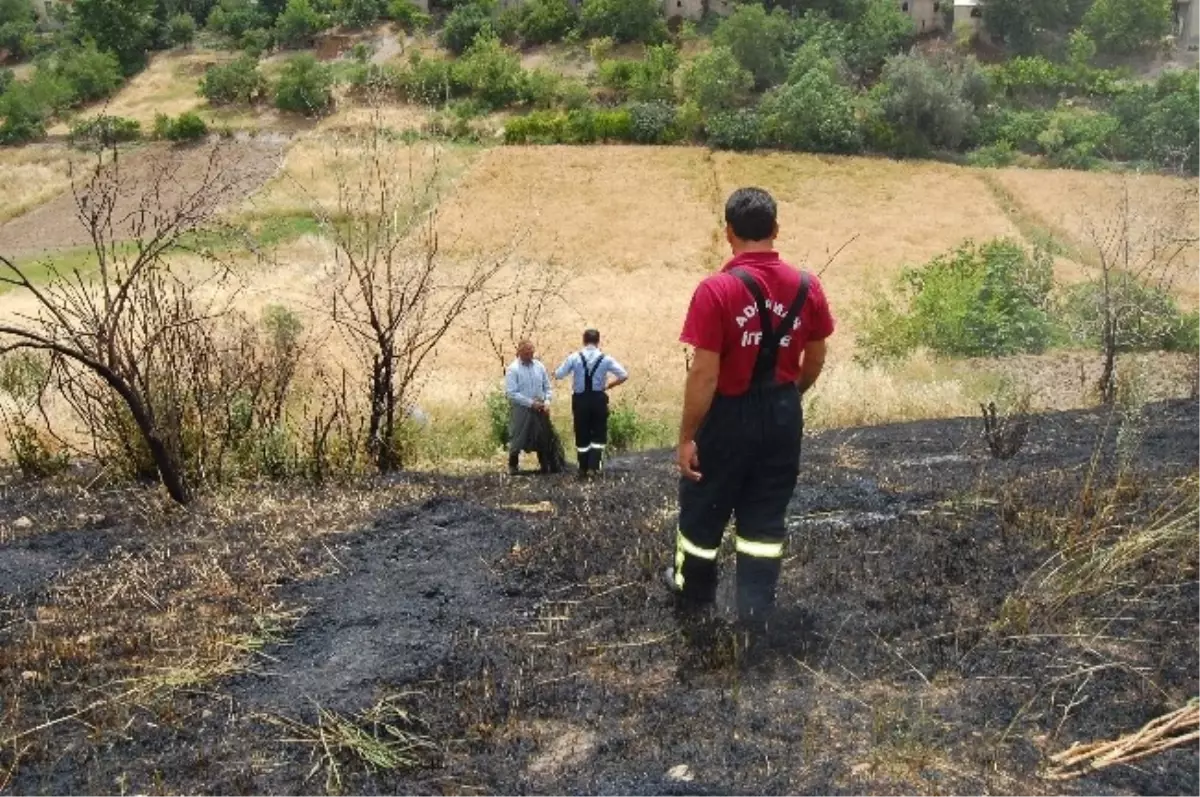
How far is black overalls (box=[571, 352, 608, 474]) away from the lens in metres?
8.30

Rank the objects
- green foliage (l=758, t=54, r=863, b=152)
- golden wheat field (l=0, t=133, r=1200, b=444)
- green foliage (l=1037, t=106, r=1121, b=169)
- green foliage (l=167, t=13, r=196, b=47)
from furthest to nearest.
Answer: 1. green foliage (l=167, t=13, r=196, b=47)
2. green foliage (l=758, t=54, r=863, b=152)
3. green foliage (l=1037, t=106, r=1121, b=169)
4. golden wheat field (l=0, t=133, r=1200, b=444)

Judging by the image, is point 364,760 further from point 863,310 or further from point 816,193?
point 816,193

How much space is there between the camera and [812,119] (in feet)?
104

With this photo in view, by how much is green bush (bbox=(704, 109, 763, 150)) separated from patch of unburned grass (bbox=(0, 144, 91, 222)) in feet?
58.0

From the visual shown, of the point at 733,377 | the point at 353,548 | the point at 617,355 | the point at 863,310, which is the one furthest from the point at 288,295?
the point at 733,377

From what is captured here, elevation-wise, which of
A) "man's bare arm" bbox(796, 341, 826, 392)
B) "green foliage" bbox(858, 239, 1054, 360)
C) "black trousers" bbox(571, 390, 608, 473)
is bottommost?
"green foliage" bbox(858, 239, 1054, 360)

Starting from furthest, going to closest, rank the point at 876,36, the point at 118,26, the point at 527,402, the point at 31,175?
the point at 118,26, the point at 876,36, the point at 31,175, the point at 527,402

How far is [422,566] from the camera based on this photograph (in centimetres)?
489

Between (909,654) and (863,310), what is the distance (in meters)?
16.2

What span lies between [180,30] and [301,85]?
43.1 ft

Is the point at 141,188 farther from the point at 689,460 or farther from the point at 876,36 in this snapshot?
the point at 689,460

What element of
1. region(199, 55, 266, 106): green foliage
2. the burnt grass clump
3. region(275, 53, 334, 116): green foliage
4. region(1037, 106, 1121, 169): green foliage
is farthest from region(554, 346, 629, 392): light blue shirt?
region(199, 55, 266, 106): green foliage

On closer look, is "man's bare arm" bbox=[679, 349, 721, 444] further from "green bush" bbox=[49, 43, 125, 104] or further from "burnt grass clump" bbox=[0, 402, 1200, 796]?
"green bush" bbox=[49, 43, 125, 104]

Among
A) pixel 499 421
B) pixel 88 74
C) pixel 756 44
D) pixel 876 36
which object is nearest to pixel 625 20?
pixel 756 44
